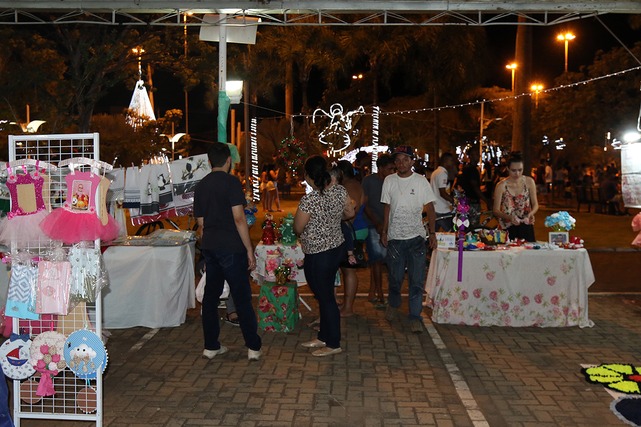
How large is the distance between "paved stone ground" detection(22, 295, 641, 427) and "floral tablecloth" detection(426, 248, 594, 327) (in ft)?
0.52

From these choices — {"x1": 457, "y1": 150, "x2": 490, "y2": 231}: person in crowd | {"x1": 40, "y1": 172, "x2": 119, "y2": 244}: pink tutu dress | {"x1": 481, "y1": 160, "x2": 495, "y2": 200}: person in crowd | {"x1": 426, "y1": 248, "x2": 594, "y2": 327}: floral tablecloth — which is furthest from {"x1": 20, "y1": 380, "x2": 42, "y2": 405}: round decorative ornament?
{"x1": 481, "y1": 160, "x2": 495, "y2": 200}: person in crowd

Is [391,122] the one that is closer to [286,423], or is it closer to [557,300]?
[557,300]

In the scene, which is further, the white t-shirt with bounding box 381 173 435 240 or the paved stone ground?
the white t-shirt with bounding box 381 173 435 240

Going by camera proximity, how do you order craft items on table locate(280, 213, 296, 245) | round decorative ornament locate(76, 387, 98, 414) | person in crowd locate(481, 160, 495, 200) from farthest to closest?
person in crowd locate(481, 160, 495, 200)
craft items on table locate(280, 213, 296, 245)
round decorative ornament locate(76, 387, 98, 414)

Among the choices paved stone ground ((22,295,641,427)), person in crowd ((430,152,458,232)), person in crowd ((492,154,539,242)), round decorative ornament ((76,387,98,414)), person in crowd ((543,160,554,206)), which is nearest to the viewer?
round decorative ornament ((76,387,98,414))

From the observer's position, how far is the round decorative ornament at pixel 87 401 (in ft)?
17.4

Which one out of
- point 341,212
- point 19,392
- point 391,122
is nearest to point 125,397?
point 19,392

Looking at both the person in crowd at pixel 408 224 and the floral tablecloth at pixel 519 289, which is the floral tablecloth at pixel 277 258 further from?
the floral tablecloth at pixel 519 289

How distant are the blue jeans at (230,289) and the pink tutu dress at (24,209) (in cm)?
183

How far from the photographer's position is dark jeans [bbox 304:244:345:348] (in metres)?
6.83

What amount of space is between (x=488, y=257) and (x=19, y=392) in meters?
4.94

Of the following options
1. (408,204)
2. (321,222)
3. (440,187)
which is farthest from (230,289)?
(440,187)

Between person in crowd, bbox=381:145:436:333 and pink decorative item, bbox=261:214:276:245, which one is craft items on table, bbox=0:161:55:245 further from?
person in crowd, bbox=381:145:436:333

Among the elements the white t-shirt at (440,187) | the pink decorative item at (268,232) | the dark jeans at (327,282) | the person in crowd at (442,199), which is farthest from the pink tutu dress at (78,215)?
the white t-shirt at (440,187)
